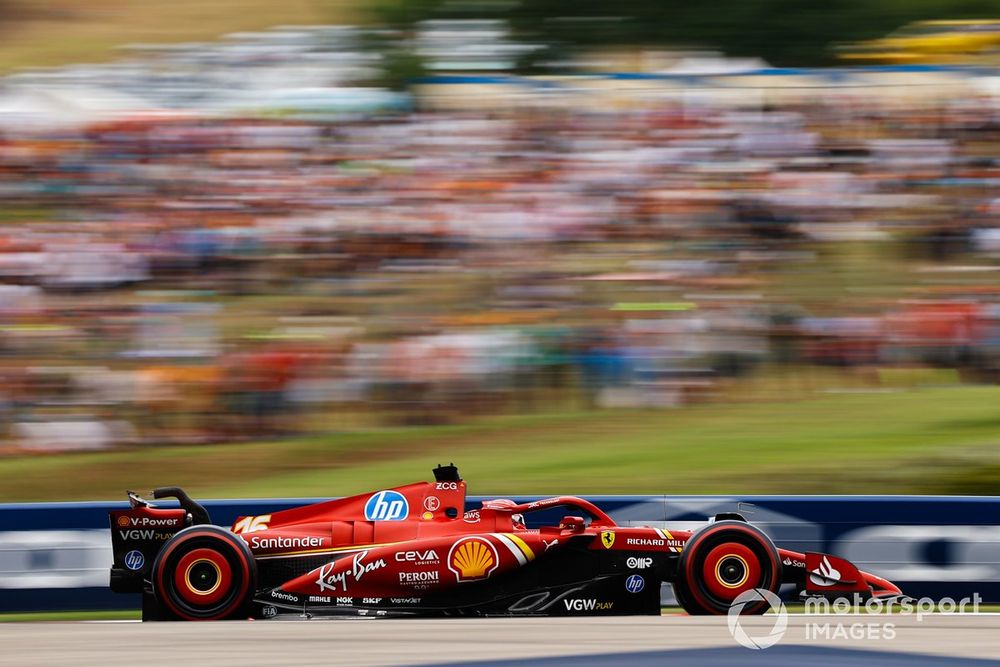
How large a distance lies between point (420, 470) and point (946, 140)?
18.8 ft

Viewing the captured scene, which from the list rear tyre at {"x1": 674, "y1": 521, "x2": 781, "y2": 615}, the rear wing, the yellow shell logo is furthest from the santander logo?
the rear wing

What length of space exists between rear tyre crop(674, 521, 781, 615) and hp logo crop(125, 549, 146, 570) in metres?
2.62

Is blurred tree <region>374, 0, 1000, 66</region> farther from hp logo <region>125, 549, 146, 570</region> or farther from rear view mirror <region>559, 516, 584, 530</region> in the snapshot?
hp logo <region>125, 549, 146, 570</region>

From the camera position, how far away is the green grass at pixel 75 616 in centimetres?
716

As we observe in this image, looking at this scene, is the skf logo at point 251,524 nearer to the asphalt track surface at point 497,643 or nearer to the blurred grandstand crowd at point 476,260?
the asphalt track surface at point 497,643

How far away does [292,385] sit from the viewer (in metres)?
9.97

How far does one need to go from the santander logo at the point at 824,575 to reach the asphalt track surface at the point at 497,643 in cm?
53

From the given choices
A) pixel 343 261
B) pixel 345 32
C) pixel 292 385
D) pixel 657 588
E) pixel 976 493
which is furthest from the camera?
pixel 345 32

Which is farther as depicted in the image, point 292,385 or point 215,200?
point 215,200

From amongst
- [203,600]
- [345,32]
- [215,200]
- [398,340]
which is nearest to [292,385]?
[398,340]

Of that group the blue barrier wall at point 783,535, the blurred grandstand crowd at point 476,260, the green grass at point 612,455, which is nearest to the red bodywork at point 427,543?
the blue barrier wall at point 783,535

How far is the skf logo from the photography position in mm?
6496

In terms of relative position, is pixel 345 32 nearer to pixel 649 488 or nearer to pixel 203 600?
pixel 649 488

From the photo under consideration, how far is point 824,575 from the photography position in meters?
6.28
